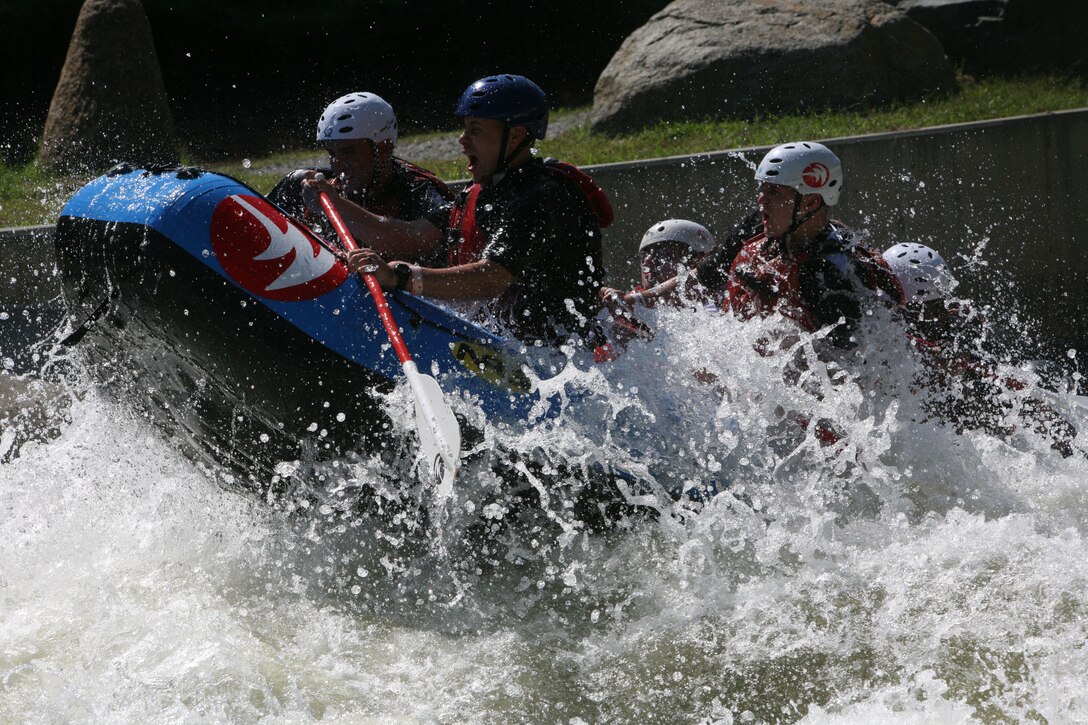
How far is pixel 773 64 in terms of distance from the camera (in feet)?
34.1

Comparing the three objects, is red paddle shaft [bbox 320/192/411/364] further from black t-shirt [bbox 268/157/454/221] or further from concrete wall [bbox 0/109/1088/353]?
concrete wall [bbox 0/109/1088/353]

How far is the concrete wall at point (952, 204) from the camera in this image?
8500mm

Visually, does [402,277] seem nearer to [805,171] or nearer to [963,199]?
[805,171]

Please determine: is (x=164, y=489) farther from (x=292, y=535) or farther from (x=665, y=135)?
(x=665, y=135)

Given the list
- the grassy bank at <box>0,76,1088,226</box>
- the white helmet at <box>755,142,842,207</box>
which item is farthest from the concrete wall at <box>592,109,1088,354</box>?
the white helmet at <box>755,142,842,207</box>

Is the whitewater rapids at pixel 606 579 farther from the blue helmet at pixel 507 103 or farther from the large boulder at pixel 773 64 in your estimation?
the large boulder at pixel 773 64

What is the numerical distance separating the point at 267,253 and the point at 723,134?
6.32m

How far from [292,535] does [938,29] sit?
945 cm

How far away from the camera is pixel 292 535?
496cm

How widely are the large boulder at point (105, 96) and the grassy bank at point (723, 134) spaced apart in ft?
0.92

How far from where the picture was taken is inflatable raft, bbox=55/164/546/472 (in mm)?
4270

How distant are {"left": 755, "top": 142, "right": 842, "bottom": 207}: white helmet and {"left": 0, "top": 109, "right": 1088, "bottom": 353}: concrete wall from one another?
10.5ft

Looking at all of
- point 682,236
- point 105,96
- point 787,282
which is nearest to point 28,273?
point 105,96

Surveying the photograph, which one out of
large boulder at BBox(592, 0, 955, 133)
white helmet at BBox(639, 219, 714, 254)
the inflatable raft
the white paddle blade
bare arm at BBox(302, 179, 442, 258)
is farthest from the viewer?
large boulder at BBox(592, 0, 955, 133)
